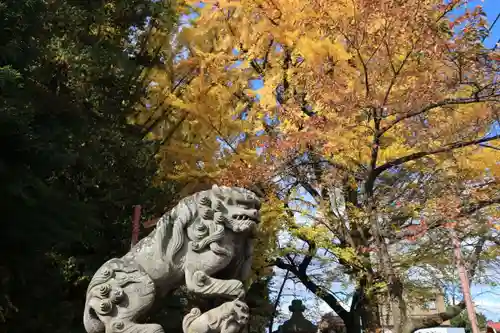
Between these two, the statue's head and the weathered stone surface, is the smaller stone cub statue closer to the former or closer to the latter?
the statue's head

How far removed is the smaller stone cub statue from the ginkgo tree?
11.2ft

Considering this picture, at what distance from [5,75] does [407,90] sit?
4.98 metres

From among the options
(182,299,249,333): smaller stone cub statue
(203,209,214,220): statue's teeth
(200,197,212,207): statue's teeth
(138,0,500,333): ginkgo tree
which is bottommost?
(182,299,249,333): smaller stone cub statue

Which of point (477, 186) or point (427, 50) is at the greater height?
point (427, 50)

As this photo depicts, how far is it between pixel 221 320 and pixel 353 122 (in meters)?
4.08

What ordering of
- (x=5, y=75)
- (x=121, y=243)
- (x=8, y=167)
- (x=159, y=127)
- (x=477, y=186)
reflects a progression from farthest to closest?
1. (x=159, y=127)
2. (x=121, y=243)
3. (x=477, y=186)
4. (x=8, y=167)
5. (x=5, y=75)

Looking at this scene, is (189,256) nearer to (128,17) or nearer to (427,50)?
(427,50)

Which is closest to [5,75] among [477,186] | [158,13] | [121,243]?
[121,243]

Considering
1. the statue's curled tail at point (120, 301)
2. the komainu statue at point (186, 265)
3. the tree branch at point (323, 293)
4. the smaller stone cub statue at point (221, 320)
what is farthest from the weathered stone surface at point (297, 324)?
the tree branch at point (323, 293)

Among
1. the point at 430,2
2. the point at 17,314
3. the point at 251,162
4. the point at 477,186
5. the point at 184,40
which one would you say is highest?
the point at 184,40

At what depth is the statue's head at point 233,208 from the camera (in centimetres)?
384

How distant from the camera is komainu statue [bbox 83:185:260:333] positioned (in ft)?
12.1

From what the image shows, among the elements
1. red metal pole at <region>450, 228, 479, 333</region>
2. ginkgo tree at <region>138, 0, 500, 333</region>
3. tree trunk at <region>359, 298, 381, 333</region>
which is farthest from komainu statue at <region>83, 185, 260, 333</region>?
tree trunk at <region>359, 298, 381, 333</region>

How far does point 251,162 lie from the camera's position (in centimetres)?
849
